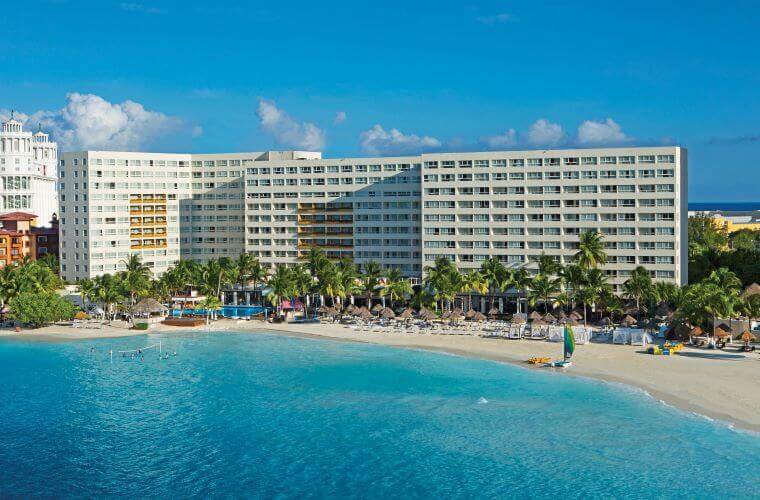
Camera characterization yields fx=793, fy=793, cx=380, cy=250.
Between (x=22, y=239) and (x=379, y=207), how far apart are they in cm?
8043

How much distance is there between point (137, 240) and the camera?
15625 centimetres

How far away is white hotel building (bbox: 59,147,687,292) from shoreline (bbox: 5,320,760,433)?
28.0 meters

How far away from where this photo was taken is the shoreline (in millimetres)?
72750

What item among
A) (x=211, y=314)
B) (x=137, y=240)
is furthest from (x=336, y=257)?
(x=137, y=240)

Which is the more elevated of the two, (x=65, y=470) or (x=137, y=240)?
(x=137, y=240)

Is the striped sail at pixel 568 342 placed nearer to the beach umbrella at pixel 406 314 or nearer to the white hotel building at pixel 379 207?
the beach umbrella at pixel 406 314

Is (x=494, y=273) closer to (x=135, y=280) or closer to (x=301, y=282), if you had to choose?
(x=301, y=282)

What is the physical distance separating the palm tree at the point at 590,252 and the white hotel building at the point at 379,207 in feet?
32.8

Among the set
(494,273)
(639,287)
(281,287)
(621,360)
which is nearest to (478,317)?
(494,273)

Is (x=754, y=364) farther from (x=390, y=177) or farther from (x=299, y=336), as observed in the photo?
(x=390, y=177)

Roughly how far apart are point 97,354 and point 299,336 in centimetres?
2797

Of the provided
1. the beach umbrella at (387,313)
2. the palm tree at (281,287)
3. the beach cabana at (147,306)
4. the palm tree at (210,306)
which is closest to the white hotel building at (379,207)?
the beach umbrella at (387,313)

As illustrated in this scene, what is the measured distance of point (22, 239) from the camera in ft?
559

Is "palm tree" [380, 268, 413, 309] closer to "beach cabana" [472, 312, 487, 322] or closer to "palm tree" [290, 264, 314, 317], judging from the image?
"palm tree" [290, 264, 314, 317]
